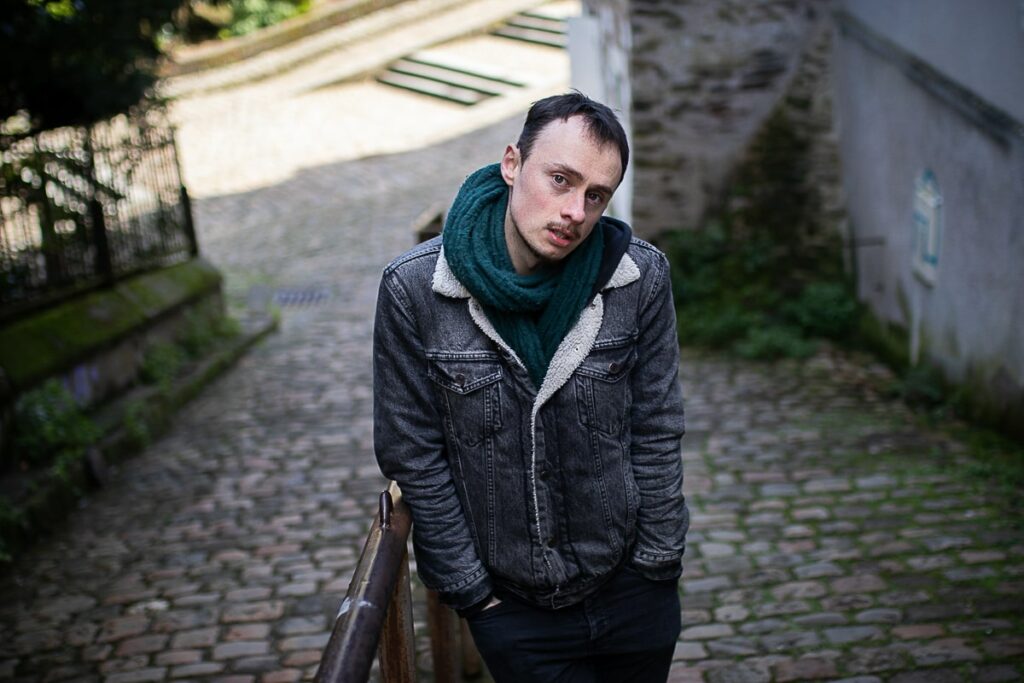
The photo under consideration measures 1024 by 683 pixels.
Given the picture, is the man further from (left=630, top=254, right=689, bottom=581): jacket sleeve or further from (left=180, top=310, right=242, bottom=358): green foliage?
(left=180, top=310, right=242, bottom=358): green foliage

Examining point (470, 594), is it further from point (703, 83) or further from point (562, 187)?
point (703, 83)

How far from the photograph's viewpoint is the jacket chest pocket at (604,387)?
2.38 metres

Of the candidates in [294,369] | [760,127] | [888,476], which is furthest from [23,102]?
[888,476]

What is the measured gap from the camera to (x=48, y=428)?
6281 millimetres

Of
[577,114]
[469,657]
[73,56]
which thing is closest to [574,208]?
[577,114]

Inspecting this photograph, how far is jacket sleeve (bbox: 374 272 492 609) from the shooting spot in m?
2.39

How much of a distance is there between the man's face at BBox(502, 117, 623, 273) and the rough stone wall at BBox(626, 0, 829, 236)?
6.59m

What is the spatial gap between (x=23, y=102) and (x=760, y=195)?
547cm

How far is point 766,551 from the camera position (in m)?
4.98

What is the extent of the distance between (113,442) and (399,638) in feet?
15.5

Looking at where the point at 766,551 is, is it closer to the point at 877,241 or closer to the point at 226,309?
the point at 877,241

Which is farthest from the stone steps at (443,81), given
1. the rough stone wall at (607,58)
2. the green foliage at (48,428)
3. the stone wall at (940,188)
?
the green foliage at (48,428)

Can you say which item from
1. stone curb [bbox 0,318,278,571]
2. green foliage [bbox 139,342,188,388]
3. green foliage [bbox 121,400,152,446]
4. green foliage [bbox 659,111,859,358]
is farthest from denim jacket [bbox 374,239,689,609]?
green foliage [bbox 659,111,859,358]

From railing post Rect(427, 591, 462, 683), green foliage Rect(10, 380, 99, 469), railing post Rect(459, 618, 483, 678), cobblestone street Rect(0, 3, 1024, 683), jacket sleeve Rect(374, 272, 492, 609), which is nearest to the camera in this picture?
jacket sleeve Rect(374, 272, 492, 609)
